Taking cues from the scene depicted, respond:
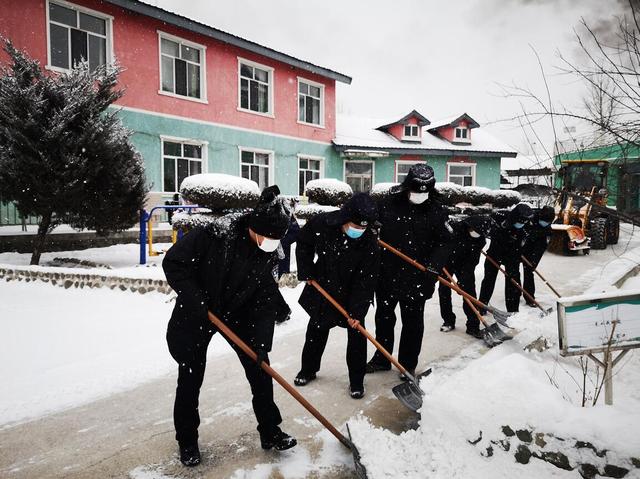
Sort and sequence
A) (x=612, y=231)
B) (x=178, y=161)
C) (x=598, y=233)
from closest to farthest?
1. (x=598, y=233)
2. (x=178, y=161)
3. (x=612, y=231)

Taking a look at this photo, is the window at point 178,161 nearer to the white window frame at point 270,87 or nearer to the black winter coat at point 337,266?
the white window frame at point 270,87

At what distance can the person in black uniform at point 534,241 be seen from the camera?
648 cm

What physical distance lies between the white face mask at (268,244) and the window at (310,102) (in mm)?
16093

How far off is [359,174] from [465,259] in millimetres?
15061

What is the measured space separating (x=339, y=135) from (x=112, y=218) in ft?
43.7

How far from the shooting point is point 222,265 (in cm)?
246

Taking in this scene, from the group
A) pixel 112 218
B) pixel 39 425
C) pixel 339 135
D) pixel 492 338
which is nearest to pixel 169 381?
pixel 39 425

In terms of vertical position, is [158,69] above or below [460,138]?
above

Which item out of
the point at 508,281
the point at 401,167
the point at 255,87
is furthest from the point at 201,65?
the point at 508,281

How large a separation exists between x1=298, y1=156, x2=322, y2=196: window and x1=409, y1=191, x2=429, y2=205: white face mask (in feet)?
46.4

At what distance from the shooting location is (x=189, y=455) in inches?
99.4

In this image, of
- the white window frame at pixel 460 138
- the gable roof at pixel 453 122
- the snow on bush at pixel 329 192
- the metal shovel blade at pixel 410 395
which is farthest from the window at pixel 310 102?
the metal shovel blade at pixel 410 395

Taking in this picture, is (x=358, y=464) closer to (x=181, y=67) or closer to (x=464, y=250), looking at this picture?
(x=464, y=250)

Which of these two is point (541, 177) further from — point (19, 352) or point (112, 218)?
point (112, 218)
